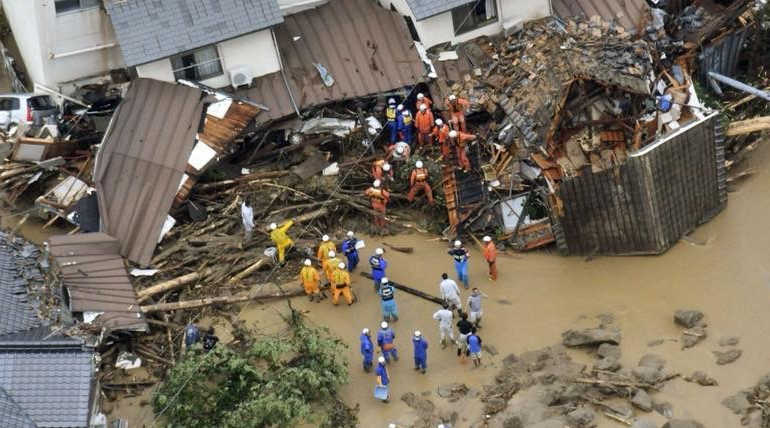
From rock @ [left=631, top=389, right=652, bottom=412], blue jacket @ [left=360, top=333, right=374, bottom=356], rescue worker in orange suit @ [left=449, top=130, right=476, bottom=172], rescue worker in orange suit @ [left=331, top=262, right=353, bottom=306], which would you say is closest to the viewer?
rock @ [left=631, top=389, right=652, bottom=412]

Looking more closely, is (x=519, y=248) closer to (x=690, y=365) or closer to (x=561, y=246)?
(x=561, y=246)

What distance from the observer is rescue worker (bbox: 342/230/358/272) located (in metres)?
25.2

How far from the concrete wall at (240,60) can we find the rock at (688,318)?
11083mm

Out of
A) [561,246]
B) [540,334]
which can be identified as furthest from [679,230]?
[540,334]

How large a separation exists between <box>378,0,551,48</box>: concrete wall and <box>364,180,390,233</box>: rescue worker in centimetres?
418

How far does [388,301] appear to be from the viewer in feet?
78.7

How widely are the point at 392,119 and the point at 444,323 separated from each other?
6.09 metres


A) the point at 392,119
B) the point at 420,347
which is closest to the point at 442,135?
the point at 392,119

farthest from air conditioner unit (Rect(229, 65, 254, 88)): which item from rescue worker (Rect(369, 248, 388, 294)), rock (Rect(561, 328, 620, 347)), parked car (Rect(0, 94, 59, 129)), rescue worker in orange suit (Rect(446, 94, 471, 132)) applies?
rock (Rect(561, 328, 620, 347))

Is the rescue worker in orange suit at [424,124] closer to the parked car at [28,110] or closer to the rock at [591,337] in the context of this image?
the rock at [591,337]

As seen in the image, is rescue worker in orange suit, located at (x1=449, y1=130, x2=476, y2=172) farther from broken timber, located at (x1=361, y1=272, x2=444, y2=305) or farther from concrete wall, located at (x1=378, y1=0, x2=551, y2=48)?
broken timber, located at (x1=361, y1=272, x2=444, y2=305)

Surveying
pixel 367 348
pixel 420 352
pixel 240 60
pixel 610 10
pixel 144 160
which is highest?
pixel 240 60

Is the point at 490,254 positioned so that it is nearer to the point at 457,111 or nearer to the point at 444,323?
the point at 444,323

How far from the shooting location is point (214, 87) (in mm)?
27875
